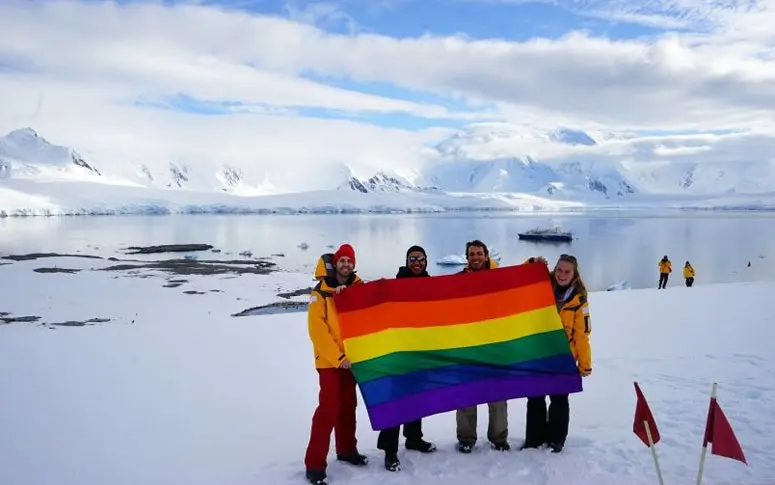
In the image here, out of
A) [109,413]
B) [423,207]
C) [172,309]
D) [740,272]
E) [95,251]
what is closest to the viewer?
[109,413]

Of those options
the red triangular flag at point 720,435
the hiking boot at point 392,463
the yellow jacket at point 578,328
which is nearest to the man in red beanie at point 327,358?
the hiking boot at point 392,463

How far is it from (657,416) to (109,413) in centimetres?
549

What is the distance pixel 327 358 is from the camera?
15.4 feet

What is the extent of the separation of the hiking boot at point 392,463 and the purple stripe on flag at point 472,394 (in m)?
0.30

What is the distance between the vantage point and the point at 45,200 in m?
126

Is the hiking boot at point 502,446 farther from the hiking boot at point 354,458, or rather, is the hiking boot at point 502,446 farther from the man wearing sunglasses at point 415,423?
the hiking boot at point 354,458

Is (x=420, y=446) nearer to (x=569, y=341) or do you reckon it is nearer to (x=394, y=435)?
(x=394, y=435)

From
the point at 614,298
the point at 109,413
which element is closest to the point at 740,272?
the point at 614,298

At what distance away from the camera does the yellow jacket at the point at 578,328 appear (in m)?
5.04

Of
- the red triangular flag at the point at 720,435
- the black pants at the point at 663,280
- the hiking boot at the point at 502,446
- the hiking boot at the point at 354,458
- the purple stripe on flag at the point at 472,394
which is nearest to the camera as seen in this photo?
the red triangular flag at the point at 720,435

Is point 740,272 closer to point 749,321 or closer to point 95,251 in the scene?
point 749,321

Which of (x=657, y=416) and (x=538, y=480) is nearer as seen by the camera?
(x=538, y=480)

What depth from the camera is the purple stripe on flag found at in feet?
15.8

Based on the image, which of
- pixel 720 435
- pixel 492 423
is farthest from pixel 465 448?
pixel 720 435
